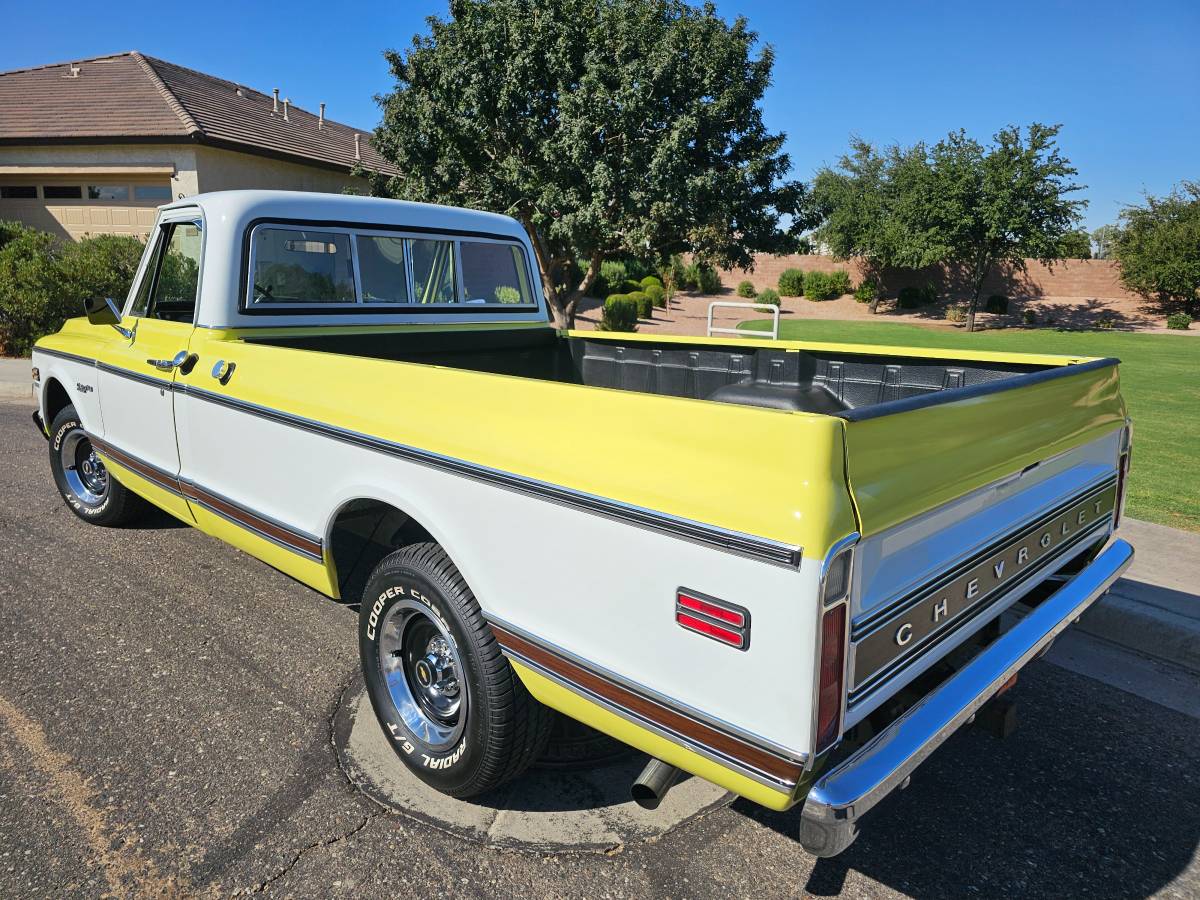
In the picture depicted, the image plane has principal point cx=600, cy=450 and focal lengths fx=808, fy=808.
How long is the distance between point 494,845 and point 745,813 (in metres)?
0.86

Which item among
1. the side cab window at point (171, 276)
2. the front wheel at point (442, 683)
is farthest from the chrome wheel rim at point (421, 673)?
the side cab window at point (171, 276)

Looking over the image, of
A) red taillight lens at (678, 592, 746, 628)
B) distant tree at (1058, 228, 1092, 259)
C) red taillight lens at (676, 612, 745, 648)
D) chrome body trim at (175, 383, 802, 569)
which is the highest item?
distant tree at (1058, 228, 1092, 259)

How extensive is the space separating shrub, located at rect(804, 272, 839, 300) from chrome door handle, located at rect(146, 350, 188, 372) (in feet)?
145

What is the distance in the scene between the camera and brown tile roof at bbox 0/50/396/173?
1941 cm

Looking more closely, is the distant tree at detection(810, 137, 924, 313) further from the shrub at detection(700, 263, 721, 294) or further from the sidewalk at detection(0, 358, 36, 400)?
the sidewalk at detection(0, 358, 36, 400)

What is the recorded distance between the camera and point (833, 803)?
179cm

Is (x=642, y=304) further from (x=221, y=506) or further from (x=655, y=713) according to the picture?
(x=655, y=713)

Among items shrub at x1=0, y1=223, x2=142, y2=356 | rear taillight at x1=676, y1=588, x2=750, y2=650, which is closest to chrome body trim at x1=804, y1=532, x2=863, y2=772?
rear taillight at x1=676, y1=588, x2=750, y2=650

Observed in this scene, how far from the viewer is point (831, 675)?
1.79m

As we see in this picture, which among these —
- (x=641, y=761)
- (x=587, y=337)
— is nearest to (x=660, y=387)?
(x=587, y=337)

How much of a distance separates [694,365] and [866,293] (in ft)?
141

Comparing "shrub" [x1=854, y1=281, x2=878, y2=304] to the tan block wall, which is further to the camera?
"shrub" [x1=854, y1=281, x2=878, y2=304]

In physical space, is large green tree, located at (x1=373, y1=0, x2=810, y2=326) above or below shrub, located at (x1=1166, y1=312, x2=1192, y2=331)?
above

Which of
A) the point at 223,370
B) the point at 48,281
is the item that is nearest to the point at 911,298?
the point at 48,281
